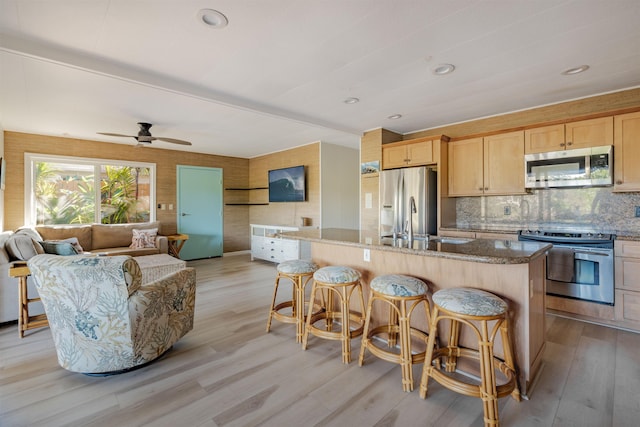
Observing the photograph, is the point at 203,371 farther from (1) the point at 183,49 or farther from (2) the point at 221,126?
(2) the point at 221,126

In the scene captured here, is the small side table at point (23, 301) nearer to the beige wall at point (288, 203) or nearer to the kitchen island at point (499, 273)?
the kitchen island at point (499, 273)

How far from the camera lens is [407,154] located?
4.34m

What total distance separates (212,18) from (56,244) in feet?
10.4

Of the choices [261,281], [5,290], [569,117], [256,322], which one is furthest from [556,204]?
[5,290]

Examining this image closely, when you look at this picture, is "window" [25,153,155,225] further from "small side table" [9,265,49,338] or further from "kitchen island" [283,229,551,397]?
"kitchen island" [283,229,551,397]

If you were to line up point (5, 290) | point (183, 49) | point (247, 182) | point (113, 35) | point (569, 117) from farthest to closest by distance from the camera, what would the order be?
point (247, 182)
point (569, 117)
point (5, 290)
point (183, 49)
point (113, 35)

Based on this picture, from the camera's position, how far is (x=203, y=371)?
212 centimetres

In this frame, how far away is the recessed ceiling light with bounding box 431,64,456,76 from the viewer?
259cm

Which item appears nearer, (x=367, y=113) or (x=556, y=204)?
(x=556, y=204)

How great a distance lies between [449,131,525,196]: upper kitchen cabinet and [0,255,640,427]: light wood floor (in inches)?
72.3

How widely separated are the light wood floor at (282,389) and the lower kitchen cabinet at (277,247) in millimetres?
2702

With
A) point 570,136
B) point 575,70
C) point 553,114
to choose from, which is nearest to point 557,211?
point 570,136

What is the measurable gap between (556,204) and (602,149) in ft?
2.50

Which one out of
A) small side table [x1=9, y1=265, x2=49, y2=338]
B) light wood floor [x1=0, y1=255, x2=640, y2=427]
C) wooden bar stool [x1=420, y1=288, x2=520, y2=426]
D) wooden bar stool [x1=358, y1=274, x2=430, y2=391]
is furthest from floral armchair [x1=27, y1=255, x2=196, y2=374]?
wooden bar stool [x1=420, y1=288, x2=520, y2=426]
